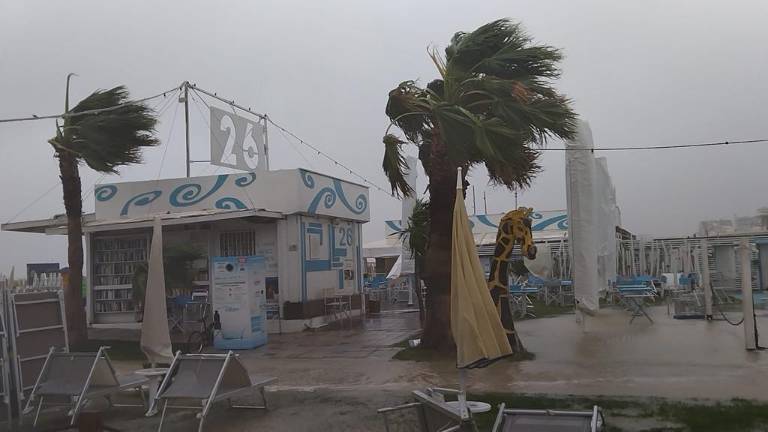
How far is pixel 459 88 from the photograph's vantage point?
34.9 ft

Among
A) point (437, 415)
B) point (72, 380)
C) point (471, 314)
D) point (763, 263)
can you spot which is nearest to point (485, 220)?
point (763, 263)

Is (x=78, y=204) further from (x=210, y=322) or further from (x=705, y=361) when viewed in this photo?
(x=705, y=361)

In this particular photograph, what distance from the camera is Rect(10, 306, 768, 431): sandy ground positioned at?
749cm

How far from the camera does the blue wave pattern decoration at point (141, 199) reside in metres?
17.5

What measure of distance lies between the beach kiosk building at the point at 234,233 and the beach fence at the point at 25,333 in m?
6.57

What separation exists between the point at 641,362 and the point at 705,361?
0.82 meters

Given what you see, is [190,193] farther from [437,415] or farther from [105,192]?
[437,415]

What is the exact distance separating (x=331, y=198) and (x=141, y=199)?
16.1ft

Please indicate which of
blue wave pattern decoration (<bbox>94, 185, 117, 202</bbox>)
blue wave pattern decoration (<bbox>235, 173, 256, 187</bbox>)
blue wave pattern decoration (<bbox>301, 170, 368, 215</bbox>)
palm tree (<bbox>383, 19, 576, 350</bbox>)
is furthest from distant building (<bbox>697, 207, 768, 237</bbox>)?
blue wave pattern decoration (<bbox>94, 185, 117, 202</bbox>)

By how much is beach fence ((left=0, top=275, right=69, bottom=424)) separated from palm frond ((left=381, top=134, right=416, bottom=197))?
16.7 ft

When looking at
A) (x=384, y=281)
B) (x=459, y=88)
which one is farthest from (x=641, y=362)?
(x=384, y=281)

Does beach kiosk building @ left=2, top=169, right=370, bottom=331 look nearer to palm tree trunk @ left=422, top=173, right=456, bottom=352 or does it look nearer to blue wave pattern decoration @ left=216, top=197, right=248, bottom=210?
blue wave pattern decoration @ left=216, top=197, right=248, bottom=210

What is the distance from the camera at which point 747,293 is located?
32.1ft

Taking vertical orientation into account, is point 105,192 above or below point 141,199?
above
